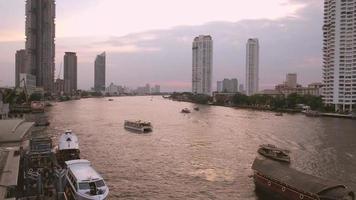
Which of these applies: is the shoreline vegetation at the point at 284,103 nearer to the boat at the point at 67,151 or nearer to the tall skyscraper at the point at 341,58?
the tall skyscraper at the point at 341,58

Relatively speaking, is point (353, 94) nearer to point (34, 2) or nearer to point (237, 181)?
point (237, 181)

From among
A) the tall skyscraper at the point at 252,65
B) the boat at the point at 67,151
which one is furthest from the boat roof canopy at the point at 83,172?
the tall skyscraper at the point at 252,65

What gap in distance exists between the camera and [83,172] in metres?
17.4

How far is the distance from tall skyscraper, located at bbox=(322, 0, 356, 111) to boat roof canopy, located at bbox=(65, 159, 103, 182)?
8416 centimetres

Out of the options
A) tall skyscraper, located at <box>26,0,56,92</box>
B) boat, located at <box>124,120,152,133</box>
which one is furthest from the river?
tall skyscraper, located at <box>26,0,56,92</box>

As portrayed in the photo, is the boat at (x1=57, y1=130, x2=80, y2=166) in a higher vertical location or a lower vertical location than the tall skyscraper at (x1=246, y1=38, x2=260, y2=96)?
lower

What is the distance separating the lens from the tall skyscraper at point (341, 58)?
9274cm

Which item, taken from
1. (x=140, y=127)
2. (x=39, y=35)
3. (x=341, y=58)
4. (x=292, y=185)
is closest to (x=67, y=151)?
(x=292, y=185)

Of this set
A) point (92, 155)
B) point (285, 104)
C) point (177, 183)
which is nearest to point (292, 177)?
point (177, 183)

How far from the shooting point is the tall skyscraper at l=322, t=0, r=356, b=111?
3651 inches

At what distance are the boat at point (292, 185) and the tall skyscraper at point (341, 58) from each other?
7785 centimetres

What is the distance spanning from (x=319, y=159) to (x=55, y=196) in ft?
69.2

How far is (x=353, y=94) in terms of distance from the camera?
91375 mm

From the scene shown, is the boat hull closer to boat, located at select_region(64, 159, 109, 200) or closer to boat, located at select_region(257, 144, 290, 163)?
boat, located at select_region(257, 144, 290, 163)
